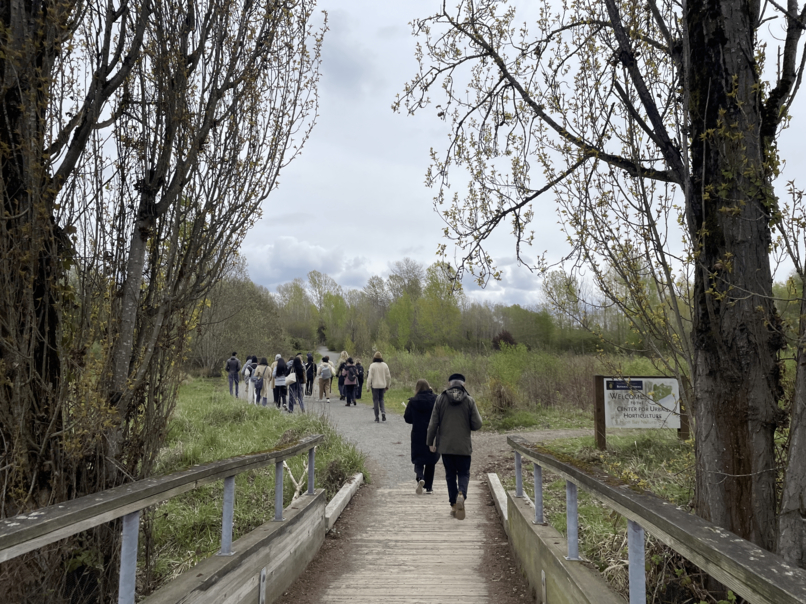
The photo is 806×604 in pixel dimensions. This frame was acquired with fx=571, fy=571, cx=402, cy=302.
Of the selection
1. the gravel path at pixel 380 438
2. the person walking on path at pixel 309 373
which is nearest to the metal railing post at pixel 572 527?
the gravel path at pixel 380 438

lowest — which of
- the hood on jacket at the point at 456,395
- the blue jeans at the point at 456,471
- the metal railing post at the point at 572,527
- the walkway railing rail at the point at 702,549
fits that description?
the blue jeans at the point at 456,471

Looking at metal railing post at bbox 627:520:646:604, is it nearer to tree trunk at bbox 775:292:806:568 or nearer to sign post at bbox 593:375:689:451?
tree trunk at bbox 775:292:806:568

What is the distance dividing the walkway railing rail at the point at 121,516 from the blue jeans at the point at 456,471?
142 inches

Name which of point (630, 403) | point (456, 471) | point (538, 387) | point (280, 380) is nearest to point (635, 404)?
point (630, 403)

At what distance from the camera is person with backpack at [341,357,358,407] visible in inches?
772

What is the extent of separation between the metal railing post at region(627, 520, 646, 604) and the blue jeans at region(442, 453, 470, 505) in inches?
171

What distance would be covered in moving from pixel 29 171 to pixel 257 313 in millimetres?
34851

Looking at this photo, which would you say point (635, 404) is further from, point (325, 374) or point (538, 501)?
point (325, 374)

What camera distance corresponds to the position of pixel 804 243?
133 inches

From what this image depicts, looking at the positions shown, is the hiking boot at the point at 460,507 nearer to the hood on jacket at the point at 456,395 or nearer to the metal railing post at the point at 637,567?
the hood on jacket at the point at 456,395

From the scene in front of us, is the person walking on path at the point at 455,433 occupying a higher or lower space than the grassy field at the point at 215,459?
higher

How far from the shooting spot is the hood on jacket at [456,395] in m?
7.03

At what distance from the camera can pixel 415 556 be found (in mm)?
5926

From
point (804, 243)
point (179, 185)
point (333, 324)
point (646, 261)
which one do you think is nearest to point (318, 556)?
point (179, 185)
